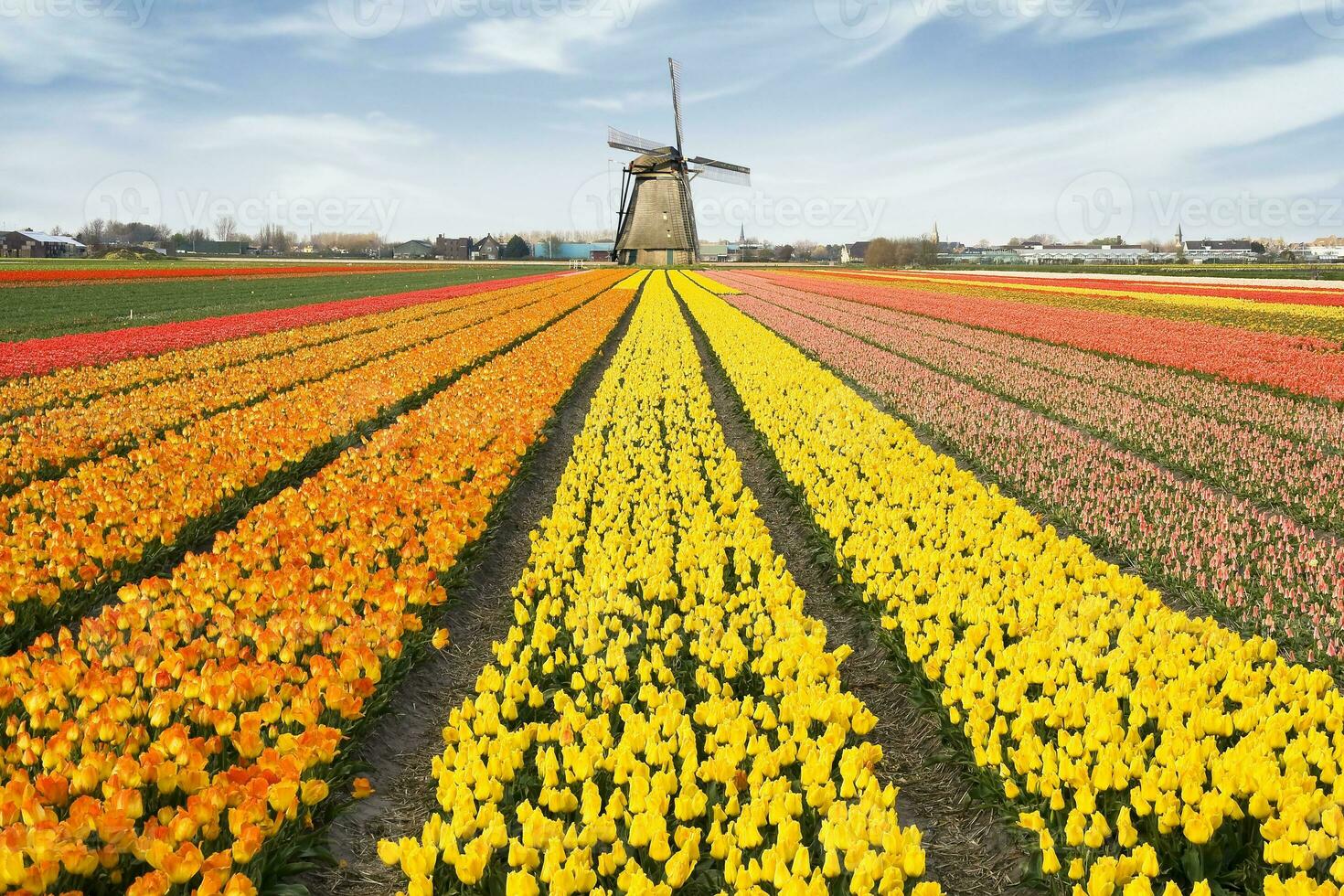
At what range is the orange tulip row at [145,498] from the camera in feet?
18.4

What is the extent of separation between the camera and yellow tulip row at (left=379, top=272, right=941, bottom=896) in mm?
2881

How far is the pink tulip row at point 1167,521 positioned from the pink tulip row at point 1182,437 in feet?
1.19

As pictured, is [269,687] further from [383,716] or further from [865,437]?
[865,437]

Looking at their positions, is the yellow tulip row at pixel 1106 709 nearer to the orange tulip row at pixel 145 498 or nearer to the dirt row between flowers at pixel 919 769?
the dirt row between flowers at pixel 919 769

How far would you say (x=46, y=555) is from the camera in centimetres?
579

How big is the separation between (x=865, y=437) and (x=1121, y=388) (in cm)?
761

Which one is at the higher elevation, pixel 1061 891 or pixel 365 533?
pixel 365 533

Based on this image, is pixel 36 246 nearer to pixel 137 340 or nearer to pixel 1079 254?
pixel 137 340

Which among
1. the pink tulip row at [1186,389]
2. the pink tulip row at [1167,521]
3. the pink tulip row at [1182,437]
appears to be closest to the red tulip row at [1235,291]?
the pink tulip row at [1186,389]

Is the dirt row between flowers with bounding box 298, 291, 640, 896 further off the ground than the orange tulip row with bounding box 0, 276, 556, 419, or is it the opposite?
the orange tulip row with bounding box 0, 276, 556, 419

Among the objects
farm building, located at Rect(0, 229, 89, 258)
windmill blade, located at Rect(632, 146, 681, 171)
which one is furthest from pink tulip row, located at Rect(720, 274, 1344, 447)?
farm building, located at Rect(0, 229, 89, 258)

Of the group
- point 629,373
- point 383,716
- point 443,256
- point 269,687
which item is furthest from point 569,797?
point 443,256

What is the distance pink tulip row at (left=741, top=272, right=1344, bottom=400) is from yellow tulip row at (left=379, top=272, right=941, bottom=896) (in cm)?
1323

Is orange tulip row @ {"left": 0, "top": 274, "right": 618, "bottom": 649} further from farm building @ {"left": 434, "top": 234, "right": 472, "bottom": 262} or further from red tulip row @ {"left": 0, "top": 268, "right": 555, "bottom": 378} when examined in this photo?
farm building @ {"left": 434, "top": 234, "right": 472, "bottom": 262}
